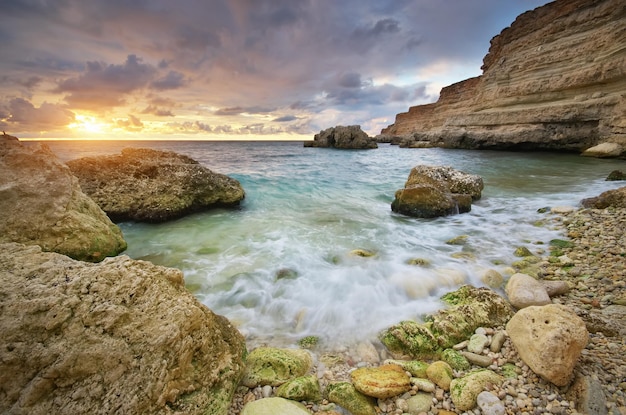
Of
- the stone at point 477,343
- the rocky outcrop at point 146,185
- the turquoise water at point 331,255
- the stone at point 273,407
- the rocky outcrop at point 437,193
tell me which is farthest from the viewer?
the rocky outcrop at point 437,193

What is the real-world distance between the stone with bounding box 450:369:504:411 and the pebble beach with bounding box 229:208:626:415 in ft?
0.13

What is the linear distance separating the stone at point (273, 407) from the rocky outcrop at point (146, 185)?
5.85 metres

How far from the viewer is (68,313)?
1.74 m

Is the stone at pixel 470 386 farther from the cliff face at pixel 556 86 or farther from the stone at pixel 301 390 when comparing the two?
the cliff face at pixel 556 86

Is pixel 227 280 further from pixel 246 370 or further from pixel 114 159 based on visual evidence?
pixel 114 159

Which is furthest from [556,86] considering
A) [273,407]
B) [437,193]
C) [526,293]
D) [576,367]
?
[273,407]

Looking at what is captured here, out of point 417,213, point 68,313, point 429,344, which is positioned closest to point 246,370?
point 68,313

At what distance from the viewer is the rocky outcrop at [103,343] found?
1534 millimetres

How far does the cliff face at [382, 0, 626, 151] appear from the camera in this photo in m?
19.4

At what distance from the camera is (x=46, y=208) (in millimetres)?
3873

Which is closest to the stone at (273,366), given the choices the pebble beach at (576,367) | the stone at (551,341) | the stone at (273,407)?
the pebble beach at (576,367)

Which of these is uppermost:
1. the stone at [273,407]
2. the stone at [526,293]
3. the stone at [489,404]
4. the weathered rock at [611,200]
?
the weathered rock at [611,200]

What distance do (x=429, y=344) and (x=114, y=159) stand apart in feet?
25.9

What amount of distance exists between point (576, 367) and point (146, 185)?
780 centimetres
